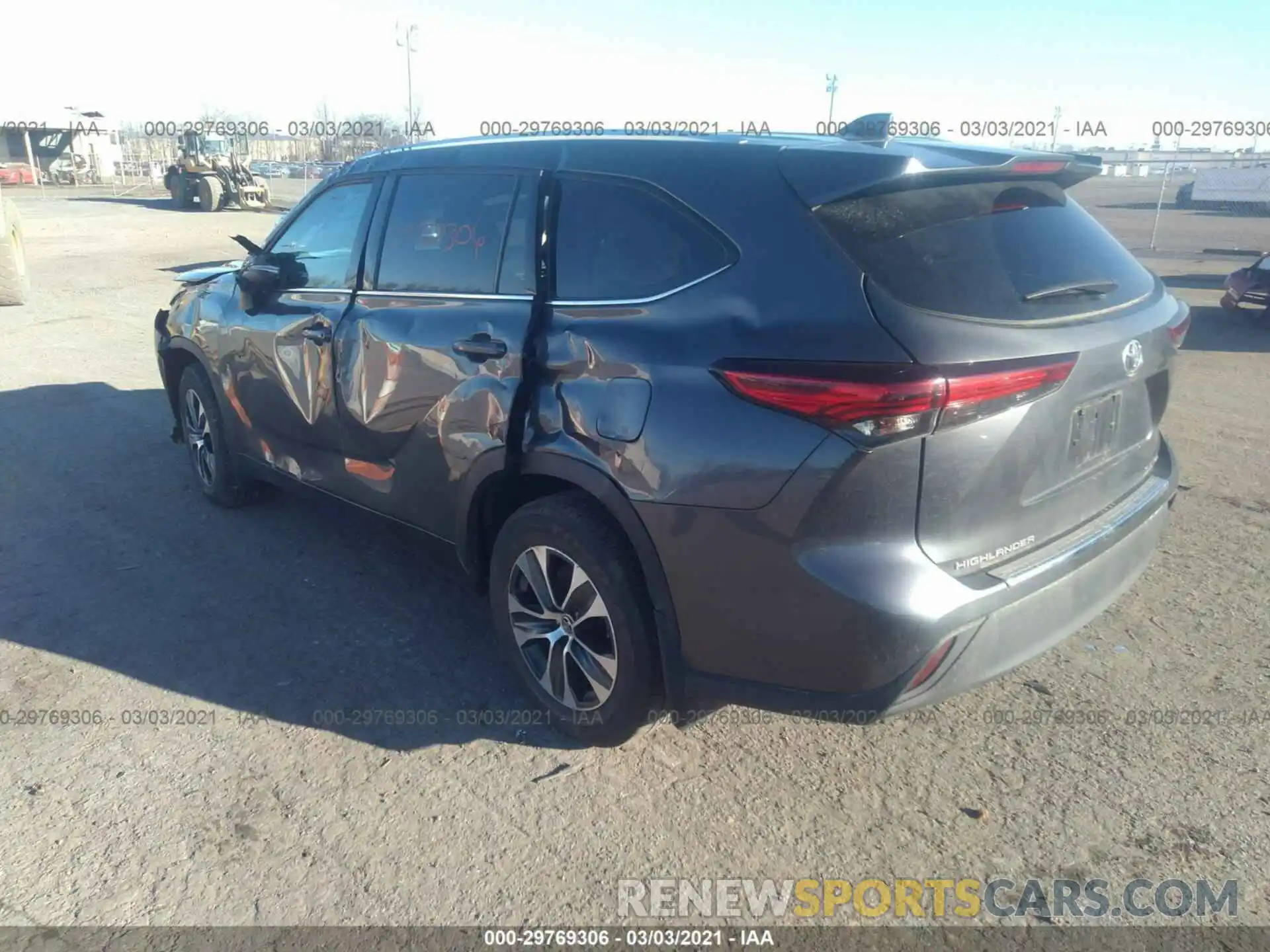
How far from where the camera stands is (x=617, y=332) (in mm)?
2844

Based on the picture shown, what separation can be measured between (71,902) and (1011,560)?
2.71 metres

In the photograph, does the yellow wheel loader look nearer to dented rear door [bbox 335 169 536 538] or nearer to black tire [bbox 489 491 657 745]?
dented rear door [bbox 335 169 536 538]

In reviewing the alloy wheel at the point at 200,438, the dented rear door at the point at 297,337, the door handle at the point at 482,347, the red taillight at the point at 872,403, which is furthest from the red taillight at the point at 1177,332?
the alloy wheel at the point at 200,438

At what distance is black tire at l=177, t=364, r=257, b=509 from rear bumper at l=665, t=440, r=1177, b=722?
10.9ft

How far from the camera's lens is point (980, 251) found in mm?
2678

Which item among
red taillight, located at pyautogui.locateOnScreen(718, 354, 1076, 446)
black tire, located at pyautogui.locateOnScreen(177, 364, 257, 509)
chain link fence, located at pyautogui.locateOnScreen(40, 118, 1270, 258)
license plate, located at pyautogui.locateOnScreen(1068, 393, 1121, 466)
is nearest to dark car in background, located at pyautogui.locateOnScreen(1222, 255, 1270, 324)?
chain link fence, located at pyautogui.locateOnScreen(40, 118, 1270, 258)

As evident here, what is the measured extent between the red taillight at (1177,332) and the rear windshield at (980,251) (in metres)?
0.17

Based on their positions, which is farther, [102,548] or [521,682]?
[102,548]

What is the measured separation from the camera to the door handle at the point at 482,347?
320 cm

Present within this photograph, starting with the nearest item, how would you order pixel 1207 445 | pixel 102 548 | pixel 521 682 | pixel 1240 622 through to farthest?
pixel 521 682 < pixel 1240 622 < pixel 102 548 < pixel 1207 445

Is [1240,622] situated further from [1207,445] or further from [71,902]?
[71,902]

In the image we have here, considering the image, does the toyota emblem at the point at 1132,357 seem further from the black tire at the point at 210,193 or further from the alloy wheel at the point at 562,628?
the black tire at the point at 210,193

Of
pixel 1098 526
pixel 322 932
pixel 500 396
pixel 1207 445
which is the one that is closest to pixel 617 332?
pixel 500 396

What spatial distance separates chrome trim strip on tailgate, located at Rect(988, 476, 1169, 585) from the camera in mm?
2633
